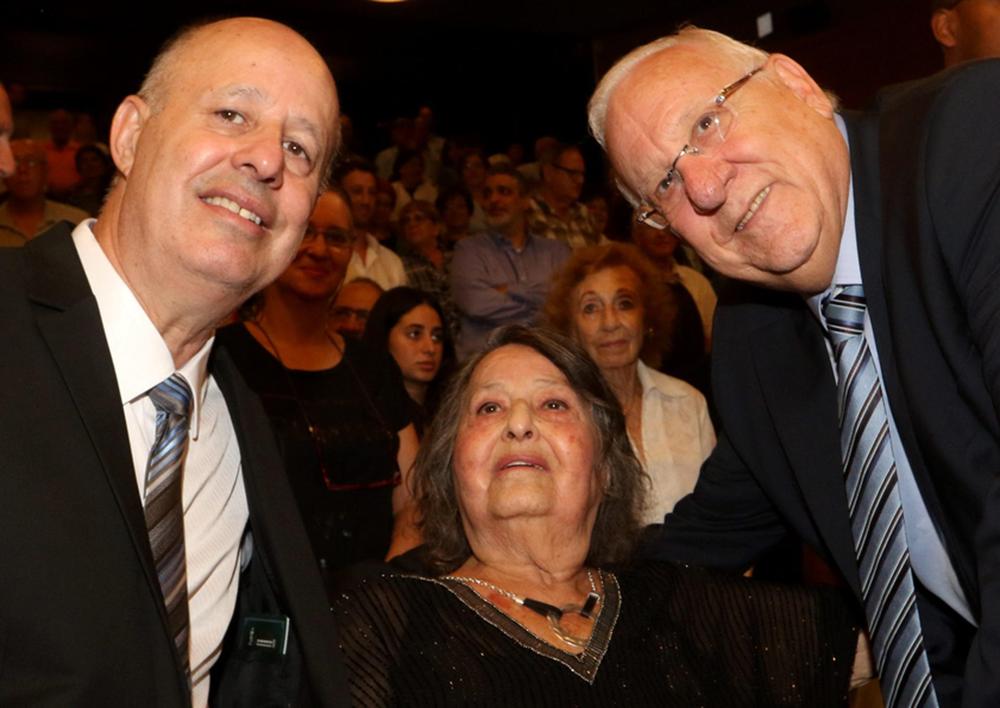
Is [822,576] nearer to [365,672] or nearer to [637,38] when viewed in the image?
[365,672]

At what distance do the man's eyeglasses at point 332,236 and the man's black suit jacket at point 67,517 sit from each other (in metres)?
2.09

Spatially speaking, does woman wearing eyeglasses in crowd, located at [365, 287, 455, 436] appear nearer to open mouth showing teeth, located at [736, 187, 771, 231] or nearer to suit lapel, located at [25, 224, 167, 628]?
open mouth showing teeth, located at [736, 187, 771, 231]

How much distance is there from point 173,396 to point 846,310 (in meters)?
1.20

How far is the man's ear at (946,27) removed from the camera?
345 centimetres

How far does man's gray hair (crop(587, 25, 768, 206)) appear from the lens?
7.50 feet

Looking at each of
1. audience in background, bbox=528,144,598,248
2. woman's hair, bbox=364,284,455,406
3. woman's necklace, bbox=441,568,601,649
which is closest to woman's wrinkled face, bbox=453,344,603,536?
woman's necklace, bbox=441,568,601,649

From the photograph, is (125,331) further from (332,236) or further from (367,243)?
(367,243)

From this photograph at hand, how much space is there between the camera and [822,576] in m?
3.66

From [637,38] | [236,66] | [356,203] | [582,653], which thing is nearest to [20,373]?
[236,66]

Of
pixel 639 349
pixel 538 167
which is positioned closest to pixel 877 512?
pixel 639 349

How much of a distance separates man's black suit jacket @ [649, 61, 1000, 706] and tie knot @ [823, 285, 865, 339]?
10cm

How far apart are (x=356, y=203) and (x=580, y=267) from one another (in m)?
1.97

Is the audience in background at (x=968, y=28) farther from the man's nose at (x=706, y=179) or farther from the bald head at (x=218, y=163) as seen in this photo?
the bald head at (x=218, y=163)

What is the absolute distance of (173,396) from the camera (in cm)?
188
